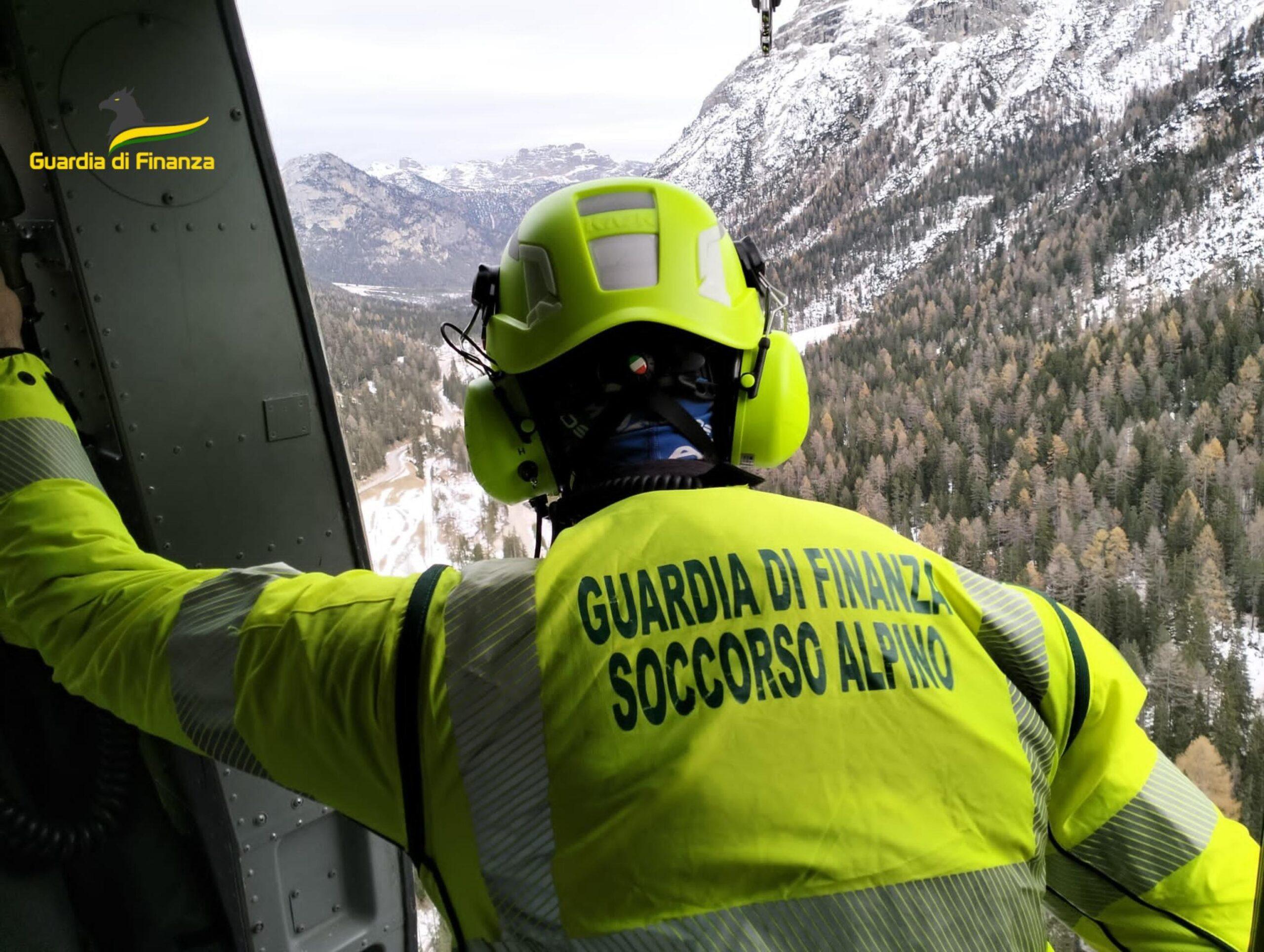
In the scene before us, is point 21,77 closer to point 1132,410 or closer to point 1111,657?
point 1111,657

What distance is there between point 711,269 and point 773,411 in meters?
0.20

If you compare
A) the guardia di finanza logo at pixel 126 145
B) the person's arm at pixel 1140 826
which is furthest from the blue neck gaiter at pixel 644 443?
the guardia di finanza logo at pixel 126 145

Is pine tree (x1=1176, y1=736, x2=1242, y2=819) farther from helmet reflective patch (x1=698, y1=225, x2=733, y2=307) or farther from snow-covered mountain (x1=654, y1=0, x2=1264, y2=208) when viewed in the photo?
snow-covered mountain (x1=654, y1=0, x2=1264, y2=208)

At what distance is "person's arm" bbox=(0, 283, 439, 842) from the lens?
753 mm

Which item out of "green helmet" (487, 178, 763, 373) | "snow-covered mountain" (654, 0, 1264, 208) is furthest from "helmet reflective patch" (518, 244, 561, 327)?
"snow-covered mountain" (654, 0, 1264, 208)

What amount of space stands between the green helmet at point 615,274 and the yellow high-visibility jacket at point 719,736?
0.30 m

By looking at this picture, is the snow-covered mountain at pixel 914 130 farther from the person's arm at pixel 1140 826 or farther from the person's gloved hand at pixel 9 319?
the person's arm at pixel 1140 826

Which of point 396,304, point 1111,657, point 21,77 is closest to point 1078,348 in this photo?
point 1111,657

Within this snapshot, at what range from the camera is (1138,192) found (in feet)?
7.47

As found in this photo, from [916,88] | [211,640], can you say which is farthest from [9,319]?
[916,88]

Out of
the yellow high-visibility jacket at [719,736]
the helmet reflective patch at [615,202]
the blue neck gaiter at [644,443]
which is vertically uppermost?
the helmet reflective patch at [615,202]

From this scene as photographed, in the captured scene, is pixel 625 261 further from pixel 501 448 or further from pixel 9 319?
pixel 9 319

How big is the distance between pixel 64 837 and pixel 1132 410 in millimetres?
2520

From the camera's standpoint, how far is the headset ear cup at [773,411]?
108 centimetres
